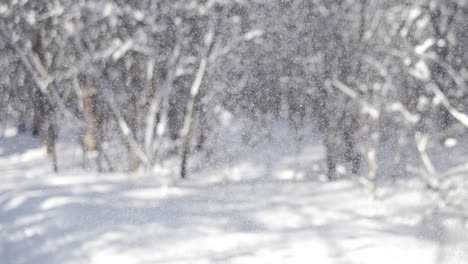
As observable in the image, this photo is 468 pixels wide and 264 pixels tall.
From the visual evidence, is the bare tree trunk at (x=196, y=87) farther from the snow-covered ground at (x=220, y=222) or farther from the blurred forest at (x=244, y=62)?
the snow-covered ground at (x=220, y=222)

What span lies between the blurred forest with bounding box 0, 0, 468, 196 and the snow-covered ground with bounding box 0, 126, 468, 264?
0.77m

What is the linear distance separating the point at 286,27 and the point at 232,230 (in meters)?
6.10

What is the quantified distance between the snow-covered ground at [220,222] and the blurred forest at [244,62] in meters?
0.77

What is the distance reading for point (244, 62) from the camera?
15.2 meters

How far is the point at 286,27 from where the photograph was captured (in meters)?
12.1

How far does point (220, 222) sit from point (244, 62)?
8.31 metres

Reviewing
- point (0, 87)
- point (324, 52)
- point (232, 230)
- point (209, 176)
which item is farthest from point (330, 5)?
point (0, 87)

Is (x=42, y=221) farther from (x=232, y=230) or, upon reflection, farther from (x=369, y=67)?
(x=369, y=67)

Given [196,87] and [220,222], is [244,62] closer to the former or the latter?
[196,87]

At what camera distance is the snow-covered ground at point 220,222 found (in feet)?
20.5

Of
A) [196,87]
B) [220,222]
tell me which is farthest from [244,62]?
[220,222]

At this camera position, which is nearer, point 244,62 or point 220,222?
point 220,222

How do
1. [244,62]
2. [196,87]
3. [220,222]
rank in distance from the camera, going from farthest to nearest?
[244,62], [196,87], [220,222]

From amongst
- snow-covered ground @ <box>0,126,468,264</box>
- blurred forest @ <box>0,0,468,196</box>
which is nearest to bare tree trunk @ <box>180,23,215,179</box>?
blurred forest @ <box>0,0,468,196</box>
